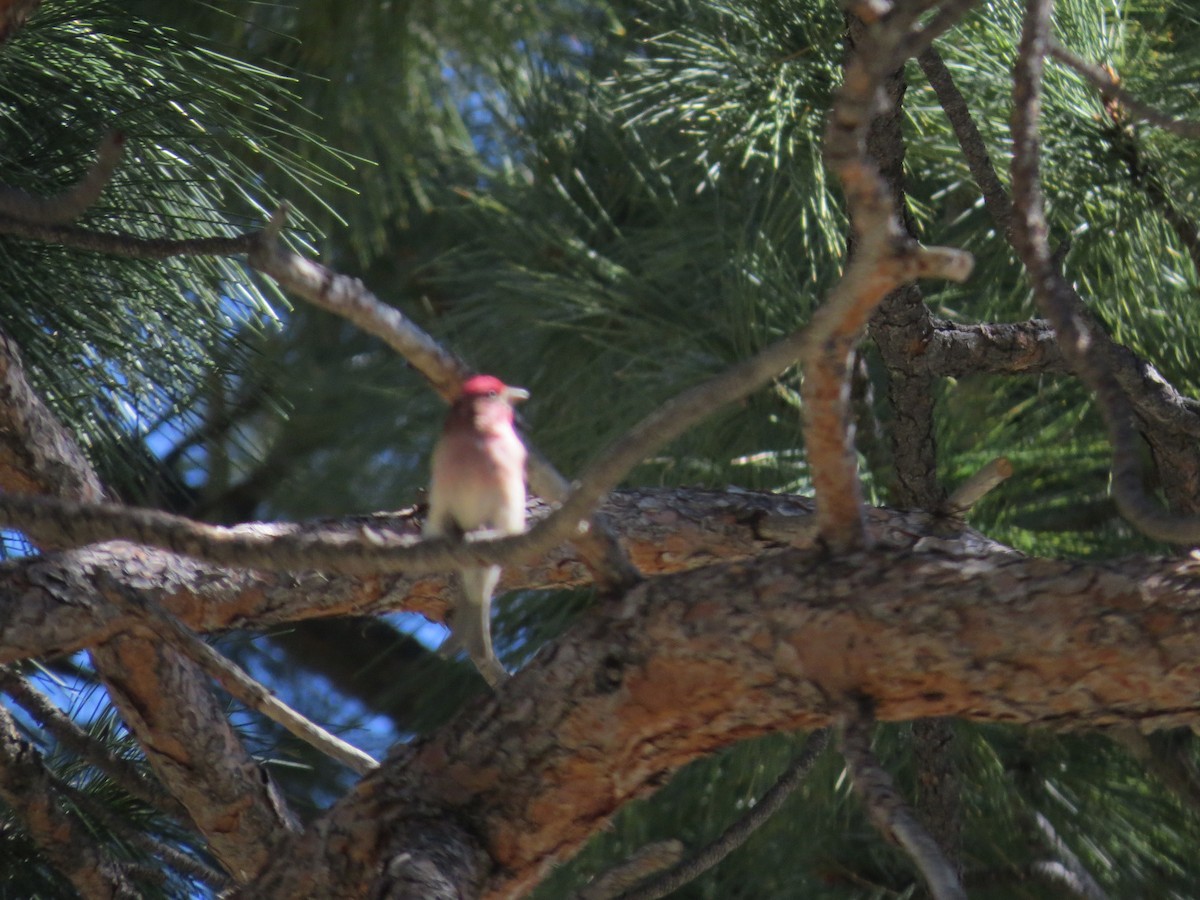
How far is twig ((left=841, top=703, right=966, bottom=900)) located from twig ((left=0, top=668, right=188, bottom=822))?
790 mm

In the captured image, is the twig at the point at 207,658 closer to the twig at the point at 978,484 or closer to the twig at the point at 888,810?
the twig at the point at 888,810

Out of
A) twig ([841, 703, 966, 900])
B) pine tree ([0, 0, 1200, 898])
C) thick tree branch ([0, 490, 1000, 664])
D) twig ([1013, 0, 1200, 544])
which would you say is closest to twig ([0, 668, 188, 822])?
pine tree ([0, 0, 1200, 898])

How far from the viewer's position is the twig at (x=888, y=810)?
0.74 metres

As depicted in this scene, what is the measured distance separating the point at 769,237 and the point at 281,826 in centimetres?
103

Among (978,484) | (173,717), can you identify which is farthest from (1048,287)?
(173,717)

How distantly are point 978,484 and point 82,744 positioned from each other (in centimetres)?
87

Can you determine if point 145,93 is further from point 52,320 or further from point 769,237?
point 769,237

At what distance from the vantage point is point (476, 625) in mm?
1194

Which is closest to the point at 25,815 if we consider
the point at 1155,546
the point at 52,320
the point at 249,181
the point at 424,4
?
the point at 52,320

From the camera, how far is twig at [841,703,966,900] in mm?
744

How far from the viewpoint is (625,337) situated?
6.89ft

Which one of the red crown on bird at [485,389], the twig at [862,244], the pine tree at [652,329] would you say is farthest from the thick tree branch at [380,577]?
the twig at [862,244]

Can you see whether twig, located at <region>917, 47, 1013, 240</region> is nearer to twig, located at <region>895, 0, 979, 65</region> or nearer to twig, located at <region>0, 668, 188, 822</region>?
twig, located at <region>895, 0, 979, 65</region>

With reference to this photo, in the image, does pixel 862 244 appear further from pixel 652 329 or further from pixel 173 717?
pixel 652 329
